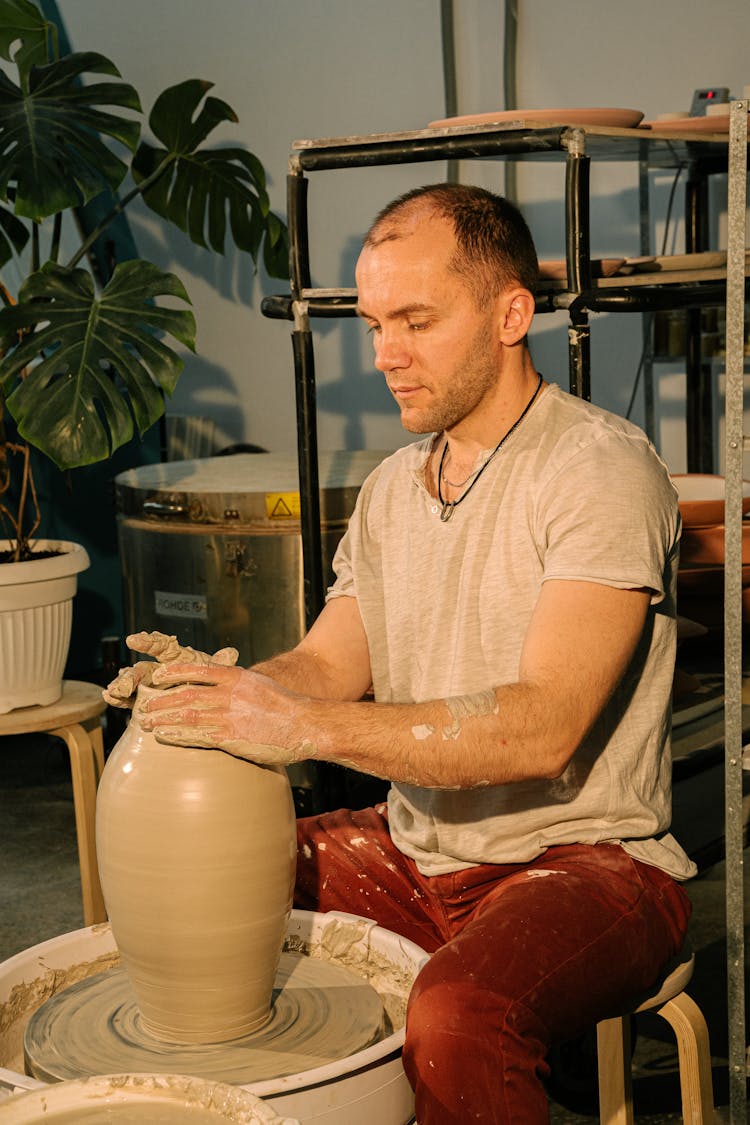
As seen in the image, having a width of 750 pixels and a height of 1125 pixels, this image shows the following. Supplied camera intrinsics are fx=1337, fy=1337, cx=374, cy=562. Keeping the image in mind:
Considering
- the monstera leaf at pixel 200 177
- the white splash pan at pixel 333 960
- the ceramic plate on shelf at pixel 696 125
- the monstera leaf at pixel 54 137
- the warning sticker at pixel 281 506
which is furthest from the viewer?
the monstera leaf at pixel 200 177

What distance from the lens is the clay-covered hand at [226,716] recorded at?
52.4 inches

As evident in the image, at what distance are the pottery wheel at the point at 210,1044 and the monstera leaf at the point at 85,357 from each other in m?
1.41

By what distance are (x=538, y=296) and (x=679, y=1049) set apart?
1.09 metres

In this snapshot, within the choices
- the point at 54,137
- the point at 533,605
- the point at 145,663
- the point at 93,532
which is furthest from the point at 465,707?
the point at 93,532

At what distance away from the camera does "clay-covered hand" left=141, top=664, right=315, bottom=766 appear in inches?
52.4

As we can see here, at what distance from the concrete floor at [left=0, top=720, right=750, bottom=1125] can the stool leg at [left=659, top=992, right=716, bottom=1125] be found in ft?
1.66

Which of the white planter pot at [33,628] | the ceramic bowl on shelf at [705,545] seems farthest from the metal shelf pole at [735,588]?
the white planter pot at [33,628]

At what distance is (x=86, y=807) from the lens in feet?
8.50

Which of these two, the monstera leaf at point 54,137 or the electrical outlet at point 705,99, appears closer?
the monstera leaf at point 54,137

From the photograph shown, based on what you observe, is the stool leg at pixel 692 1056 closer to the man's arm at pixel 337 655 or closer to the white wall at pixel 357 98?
the man's arm at pixel 337 655

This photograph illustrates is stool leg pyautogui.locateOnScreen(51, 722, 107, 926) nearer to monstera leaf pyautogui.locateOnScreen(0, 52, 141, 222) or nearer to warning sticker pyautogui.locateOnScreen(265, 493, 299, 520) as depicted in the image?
warning sticker pyautogui.locateOnScreen(265, 493, 299, 520)

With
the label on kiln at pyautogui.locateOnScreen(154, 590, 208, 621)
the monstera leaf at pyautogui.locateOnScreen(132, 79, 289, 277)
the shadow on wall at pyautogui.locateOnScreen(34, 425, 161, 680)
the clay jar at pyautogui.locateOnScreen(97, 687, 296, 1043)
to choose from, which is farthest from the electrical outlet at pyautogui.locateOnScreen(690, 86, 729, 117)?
the clay jar at pyautogui.locateOnScreen(97, 687, 296, 1043)

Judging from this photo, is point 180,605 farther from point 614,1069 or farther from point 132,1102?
point 132,1102

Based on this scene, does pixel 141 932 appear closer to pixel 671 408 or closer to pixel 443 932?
pixel 443 932
